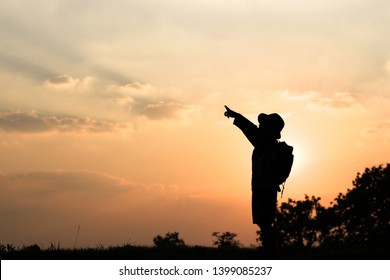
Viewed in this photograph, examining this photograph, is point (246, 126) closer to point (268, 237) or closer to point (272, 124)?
point (272, 124)

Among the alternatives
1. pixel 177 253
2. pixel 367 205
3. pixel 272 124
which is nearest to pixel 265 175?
pixel 272 124

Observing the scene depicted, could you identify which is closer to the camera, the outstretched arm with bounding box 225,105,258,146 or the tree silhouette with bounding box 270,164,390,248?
the outstretched arm with bounding box 225,105,258,146

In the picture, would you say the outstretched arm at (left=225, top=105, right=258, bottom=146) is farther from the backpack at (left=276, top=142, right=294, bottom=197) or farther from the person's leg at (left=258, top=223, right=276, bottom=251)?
the person's leg at (left=258, top=223, right=276, bottom=251)

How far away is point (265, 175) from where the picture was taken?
536 inches

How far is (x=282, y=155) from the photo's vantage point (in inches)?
539

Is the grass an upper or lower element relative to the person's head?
lower

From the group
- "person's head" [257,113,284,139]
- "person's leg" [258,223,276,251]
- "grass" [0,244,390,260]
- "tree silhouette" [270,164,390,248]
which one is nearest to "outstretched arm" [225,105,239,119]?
"person's head" [257,113,284,139]

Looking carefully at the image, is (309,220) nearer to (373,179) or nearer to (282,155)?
(373,179)

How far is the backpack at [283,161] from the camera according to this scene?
44.9ft

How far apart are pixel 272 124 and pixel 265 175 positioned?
1.25 metres

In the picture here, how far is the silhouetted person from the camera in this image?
13.6 m

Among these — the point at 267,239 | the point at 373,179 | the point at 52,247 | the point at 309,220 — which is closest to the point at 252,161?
the point at 267,239
